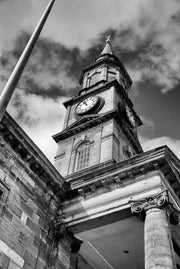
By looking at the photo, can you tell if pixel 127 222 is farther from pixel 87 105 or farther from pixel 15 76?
pixel 87 105

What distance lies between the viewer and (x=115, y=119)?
26984 mm

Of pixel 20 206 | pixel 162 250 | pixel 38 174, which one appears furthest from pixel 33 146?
pixel 162 250

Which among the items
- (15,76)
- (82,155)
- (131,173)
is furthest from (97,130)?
(15,76)

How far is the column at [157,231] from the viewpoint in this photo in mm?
11773

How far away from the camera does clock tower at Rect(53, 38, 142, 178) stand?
24892 mm

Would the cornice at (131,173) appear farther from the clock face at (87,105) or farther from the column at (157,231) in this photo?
the clock face at (87,105)

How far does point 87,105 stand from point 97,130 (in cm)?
385

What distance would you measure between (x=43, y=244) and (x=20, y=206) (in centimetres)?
185

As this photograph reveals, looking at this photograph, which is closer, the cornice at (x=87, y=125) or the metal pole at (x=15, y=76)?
the metal pole at (x=15, y=76)

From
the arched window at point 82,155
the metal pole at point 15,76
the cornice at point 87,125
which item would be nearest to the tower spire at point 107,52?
the cornice at point 87,125

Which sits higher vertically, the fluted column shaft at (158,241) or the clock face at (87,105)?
the clock face at (87,105)

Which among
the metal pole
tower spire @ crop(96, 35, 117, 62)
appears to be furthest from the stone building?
tower spire @ crop(96, 35, 117, 62)

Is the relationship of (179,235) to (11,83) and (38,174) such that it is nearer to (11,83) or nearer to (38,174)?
(38,174)

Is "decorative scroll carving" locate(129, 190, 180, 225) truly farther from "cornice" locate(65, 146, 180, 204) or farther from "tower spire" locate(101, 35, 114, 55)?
"tower spire" locate(101, 35, 114, 55)
